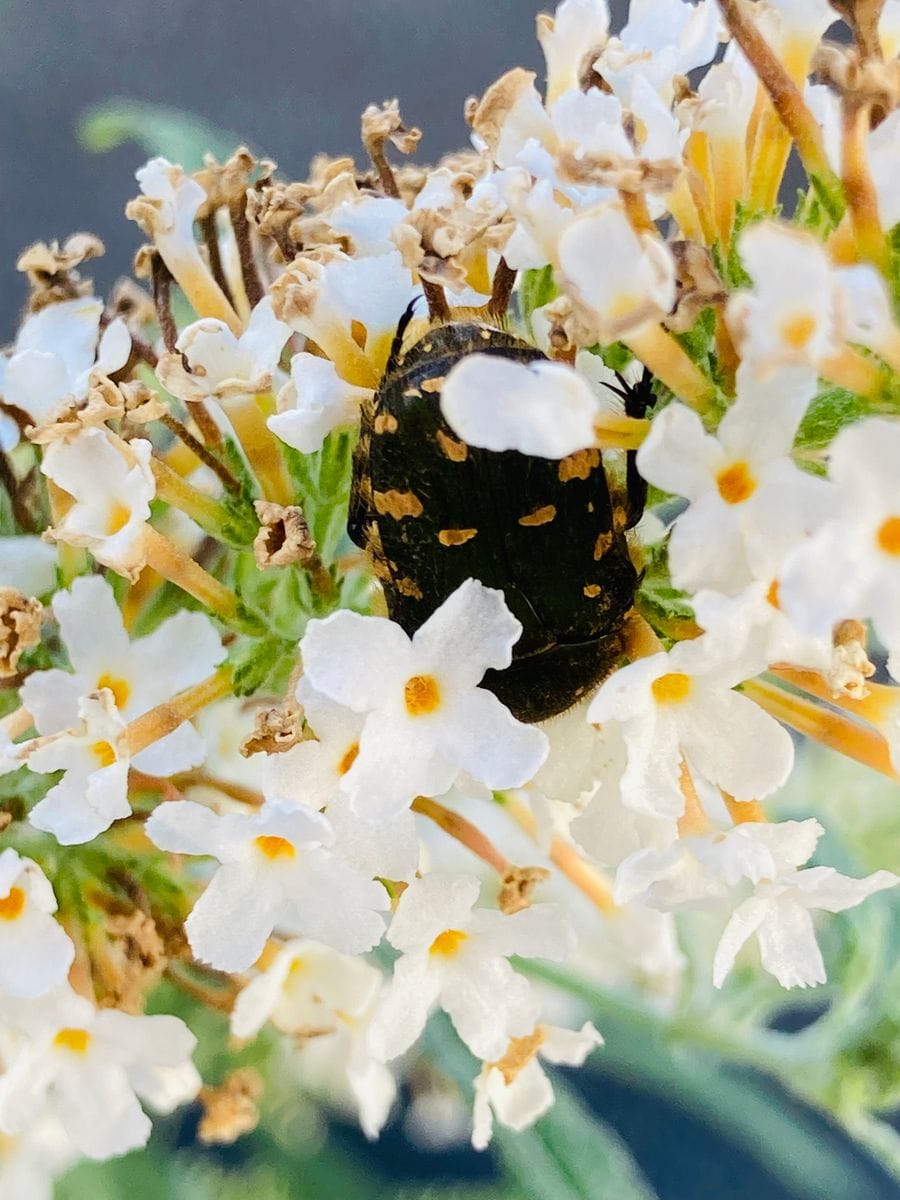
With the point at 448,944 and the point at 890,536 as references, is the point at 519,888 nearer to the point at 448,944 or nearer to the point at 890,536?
the point at 448,944

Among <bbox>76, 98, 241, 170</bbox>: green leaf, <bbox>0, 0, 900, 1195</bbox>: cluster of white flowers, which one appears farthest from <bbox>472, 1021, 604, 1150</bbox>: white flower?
<bbox>76, 98, 241, 170</bbox>: green leaf

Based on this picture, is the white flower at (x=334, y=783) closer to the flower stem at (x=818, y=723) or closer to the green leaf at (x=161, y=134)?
the flower stem at (x=818, y=723)

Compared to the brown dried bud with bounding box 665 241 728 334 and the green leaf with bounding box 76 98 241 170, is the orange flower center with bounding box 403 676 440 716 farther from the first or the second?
the green leaf with bounding box 76 98 241 170

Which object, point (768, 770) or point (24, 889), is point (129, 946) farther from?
point (768, 770)

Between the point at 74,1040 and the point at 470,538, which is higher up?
the point at 470,538

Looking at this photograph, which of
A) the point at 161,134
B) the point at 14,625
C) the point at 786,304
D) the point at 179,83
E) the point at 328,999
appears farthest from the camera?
the point at 179,83

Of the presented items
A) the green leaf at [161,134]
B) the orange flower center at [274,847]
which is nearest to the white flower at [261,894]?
the orange flower center at [274,847]

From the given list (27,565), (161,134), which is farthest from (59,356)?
(161,134)
